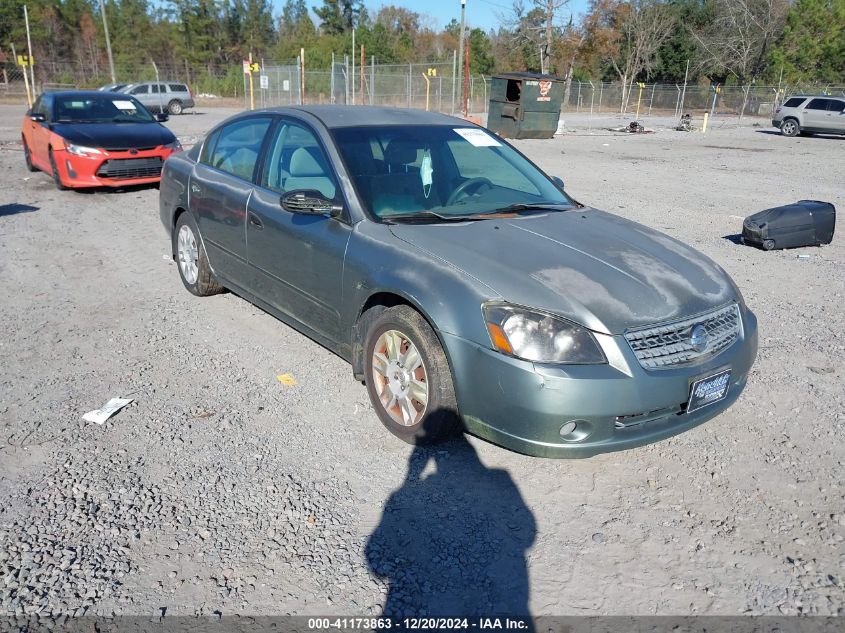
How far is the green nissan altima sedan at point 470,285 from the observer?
121 inches

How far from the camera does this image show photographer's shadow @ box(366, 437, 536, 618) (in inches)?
103

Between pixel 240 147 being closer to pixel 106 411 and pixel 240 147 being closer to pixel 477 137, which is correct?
pixel 477 137

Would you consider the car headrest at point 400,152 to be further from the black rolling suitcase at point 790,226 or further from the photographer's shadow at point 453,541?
the black rolling suitcase at point 790,226

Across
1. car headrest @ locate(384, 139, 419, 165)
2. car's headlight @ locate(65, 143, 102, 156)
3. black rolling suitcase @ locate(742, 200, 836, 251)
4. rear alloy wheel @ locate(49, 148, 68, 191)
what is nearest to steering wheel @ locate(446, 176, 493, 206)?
car headrest @ locate(384, 139, 419, 165)

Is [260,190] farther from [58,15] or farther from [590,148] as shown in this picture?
[58,15]

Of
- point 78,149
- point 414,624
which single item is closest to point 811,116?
point 78,149

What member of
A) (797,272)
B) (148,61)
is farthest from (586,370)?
(148,61)

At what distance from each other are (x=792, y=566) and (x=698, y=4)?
7271 cm

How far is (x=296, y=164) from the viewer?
4.53 meters

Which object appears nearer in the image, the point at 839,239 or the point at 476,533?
the point at 476,533

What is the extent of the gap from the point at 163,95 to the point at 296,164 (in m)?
33.2

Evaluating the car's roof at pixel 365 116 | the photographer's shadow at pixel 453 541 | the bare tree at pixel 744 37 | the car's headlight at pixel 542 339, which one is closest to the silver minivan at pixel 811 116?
the car's roof at pixel 365 116

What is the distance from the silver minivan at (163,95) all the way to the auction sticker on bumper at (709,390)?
34.1 m

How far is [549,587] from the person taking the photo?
2701 mm
